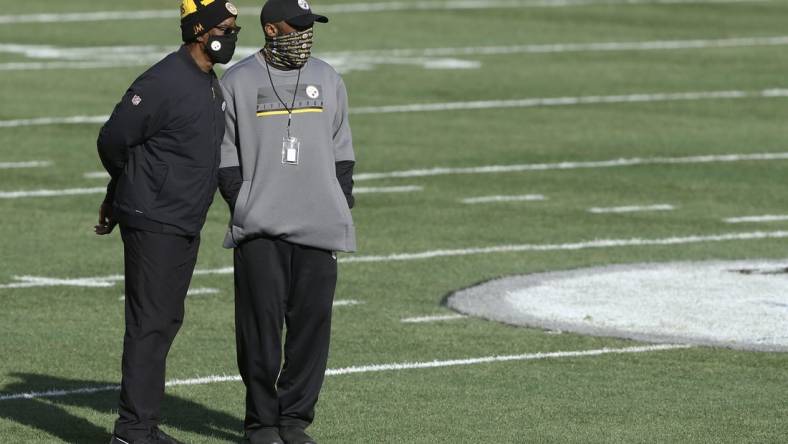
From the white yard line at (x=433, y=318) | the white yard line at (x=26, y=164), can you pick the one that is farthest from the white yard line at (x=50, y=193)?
the white yard line at (x=433, y=318)

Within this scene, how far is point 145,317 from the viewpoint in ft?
29.2

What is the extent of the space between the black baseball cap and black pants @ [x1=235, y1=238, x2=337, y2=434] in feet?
3.17

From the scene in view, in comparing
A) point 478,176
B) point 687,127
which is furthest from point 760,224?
point 687,127

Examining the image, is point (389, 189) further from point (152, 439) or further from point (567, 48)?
point (567, 48)

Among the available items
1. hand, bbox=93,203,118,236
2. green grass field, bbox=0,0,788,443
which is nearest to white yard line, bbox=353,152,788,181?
green grass field, bbox=0,0,788,443

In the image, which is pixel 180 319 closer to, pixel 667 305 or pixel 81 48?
pixel 667 305

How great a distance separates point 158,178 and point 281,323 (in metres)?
0.85

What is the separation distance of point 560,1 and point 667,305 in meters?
24.9

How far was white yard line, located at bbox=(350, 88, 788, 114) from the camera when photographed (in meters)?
24.7

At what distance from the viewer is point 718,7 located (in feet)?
122

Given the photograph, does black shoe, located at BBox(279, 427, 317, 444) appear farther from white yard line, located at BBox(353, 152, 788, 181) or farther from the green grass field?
white yard line, located at BBox(353, 152, 788, 181)

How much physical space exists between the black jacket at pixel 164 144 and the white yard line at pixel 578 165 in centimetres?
1061

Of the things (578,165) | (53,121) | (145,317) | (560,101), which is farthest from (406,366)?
(560,101)

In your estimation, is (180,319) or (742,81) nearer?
(180,319)
